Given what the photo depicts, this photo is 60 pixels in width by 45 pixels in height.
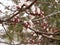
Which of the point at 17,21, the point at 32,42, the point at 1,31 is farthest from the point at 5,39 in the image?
the point at 17,21

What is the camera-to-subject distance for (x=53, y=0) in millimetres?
2098

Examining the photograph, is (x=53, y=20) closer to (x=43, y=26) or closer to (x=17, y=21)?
(x=43, y=26)

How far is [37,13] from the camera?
3.60 ft

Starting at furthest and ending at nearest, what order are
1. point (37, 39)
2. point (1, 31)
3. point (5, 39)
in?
point (5, 39) → point (1, 31) → point (37, 39)

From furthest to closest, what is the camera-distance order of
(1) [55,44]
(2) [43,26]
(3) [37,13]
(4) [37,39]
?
(1) [55,44] < (4) [37,39] < (2) [43,26] < (3) [37,13]

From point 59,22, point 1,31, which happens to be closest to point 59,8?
point 59,22

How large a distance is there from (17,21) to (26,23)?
0.06 meters

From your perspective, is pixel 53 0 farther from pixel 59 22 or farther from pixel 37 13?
pixel 59 22

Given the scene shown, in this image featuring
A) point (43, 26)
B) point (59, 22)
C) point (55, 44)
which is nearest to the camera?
point (43, 26)

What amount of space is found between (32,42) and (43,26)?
0.28 metres

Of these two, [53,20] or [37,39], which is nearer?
[37,39]

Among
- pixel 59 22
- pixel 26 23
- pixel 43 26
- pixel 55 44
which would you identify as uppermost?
pixel 26 23

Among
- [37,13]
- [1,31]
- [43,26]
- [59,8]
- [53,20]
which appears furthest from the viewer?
[53,20]

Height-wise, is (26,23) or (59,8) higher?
(26,23)
